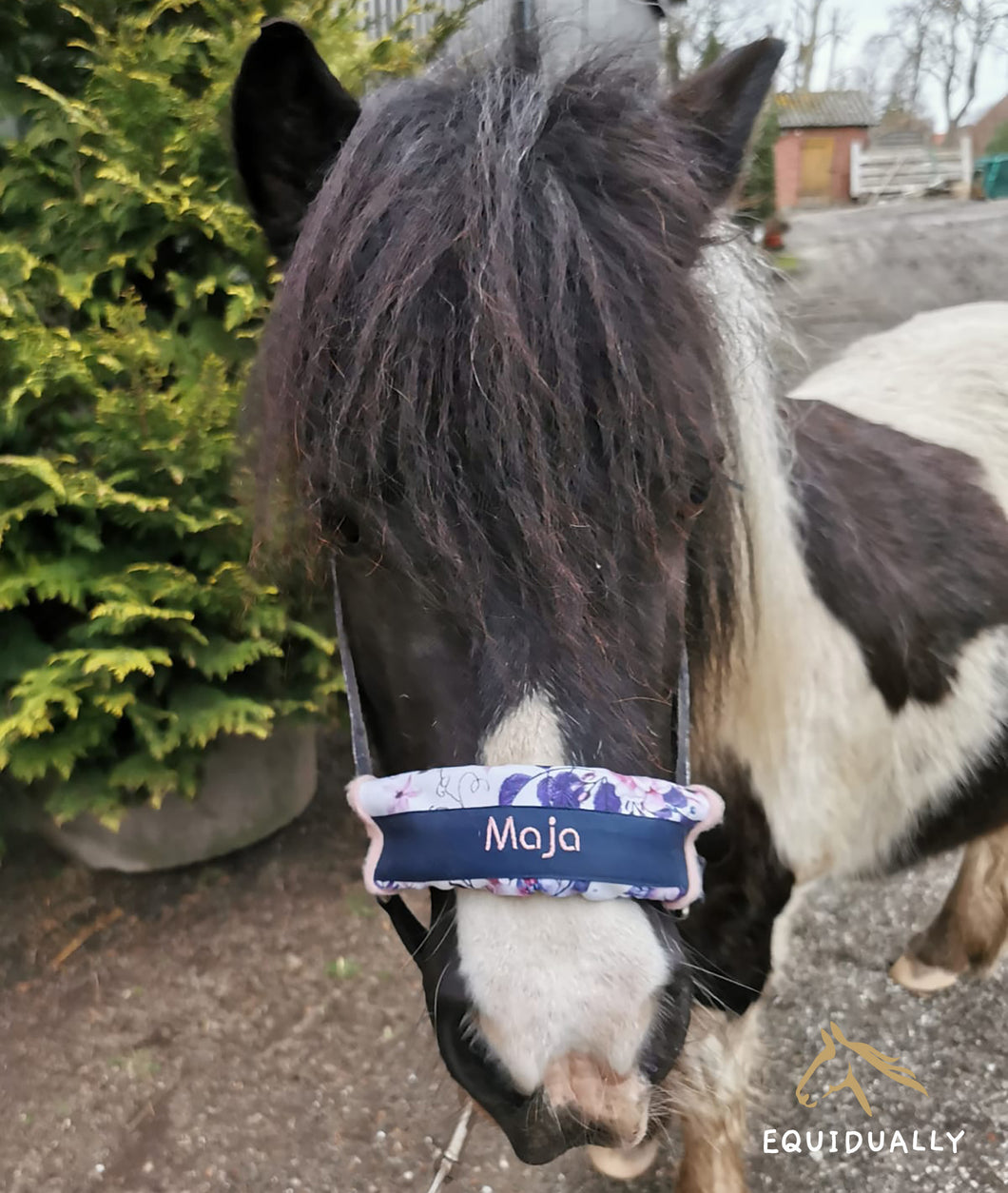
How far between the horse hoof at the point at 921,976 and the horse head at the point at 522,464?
5.03 feet

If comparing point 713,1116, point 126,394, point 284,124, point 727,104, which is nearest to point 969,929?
point 713,1116

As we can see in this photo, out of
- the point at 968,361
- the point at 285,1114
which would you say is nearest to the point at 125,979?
the point at 285,1114

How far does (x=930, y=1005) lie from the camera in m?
2.02

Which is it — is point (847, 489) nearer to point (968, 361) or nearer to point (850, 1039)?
point (968, 361)

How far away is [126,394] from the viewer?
1850 mm

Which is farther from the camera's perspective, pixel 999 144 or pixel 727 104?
pixel 999 144

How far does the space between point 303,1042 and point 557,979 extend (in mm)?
1589

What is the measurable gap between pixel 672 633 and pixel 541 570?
0.77 ft

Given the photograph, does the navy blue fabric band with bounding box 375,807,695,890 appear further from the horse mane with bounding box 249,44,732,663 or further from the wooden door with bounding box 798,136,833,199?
the wooden door with bounding box 798,136,833,199

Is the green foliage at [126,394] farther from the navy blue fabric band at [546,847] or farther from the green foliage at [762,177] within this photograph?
the navy blue fabric band at [546,847]

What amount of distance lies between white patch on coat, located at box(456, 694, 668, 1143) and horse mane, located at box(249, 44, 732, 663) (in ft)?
0.57

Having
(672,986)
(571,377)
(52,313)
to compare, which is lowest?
(672,986)

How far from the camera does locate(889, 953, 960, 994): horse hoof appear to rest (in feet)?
6.65

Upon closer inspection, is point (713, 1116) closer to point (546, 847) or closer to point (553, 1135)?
point (553, 1135)
